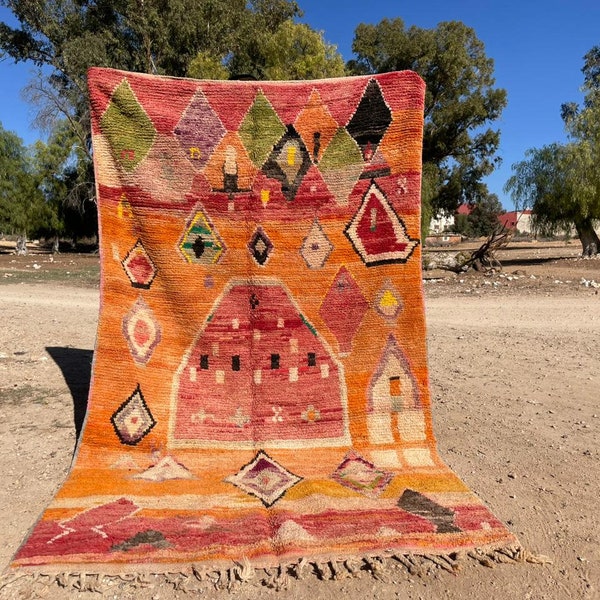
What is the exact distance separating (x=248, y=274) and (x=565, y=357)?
410 cm

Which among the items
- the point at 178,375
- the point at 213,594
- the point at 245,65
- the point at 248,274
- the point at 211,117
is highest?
the point at 245,65

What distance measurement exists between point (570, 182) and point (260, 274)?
20.0 metres

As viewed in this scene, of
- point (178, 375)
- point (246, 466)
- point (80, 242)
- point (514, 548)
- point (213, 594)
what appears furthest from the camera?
point (80, 242)

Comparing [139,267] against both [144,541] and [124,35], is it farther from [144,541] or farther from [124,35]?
[124,35]

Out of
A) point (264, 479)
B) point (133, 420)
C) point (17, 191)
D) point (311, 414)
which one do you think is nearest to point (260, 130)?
point (311, 414)

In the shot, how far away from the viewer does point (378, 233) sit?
3.65 m

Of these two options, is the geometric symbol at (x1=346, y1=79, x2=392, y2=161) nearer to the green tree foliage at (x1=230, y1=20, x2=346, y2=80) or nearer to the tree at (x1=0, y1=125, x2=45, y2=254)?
the green tree foliage at (x1=230, y1=20, x2=346, y2=80)

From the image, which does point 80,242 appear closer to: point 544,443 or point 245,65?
point 245,65

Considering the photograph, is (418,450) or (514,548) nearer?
(514,548)

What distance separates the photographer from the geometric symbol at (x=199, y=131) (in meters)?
3.58

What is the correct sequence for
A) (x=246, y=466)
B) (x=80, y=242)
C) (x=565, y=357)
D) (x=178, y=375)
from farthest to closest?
(x=80, y=242) < (x=565, y=357) < (x=178, y=375) < (x=246, y=466)

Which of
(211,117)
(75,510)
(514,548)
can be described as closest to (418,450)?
(514,548)

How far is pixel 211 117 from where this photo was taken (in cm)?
361

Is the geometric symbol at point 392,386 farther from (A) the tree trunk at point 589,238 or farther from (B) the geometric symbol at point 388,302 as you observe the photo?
(A) the tree trunk at point 589,238
